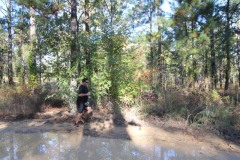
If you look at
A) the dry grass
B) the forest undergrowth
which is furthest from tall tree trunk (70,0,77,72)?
the dry grass

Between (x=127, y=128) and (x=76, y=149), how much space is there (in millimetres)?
2149

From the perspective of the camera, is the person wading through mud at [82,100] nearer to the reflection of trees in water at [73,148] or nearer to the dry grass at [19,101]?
the reflection of trees in water at [73,148]

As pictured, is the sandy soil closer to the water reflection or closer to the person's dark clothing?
the water reflection

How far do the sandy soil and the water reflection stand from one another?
478 millimetres

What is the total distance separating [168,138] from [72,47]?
4.73 metres

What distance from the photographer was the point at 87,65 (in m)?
9.07

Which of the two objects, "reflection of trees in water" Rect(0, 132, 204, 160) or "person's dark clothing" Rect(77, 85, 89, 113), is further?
"person's dark clothing" Rect(77, 85, 89, 113)

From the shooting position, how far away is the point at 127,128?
7.35 m

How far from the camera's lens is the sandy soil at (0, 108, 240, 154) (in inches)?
250

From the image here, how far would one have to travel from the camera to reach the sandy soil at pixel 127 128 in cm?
636

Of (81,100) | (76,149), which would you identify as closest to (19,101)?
(81,100)

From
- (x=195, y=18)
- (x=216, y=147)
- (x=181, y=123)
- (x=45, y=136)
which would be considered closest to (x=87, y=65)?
(x=45, y=136)

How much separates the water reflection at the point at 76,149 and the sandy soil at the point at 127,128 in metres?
0.48

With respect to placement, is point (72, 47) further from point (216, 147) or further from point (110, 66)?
Answer: point (216, 147)
